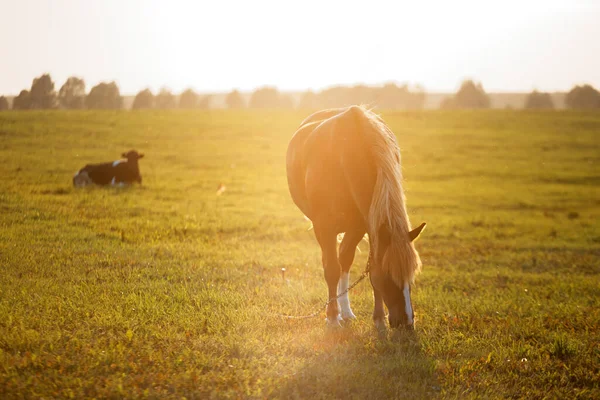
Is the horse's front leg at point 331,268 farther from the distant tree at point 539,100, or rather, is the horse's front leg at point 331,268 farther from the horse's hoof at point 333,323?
the distant tree at point 539,100

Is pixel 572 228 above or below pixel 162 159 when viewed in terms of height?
below

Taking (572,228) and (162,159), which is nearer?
(572,228)

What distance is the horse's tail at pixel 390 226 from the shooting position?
17.5ft

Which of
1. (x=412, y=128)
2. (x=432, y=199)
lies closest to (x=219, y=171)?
(x=432, y=199)

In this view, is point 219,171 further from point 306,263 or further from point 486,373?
point 486,373

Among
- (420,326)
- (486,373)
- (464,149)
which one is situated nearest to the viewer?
(486,373)

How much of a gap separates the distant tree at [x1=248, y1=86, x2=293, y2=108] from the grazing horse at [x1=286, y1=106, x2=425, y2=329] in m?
63.3

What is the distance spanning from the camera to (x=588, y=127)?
52.8 meters

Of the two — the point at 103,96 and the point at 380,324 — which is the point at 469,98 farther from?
the point at 380,324

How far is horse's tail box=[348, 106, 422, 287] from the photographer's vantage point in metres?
5.34

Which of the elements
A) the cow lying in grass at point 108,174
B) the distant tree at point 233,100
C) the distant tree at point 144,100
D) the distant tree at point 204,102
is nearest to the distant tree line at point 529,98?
the distant tree at point 233,100

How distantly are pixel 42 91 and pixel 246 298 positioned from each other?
8.87 meters

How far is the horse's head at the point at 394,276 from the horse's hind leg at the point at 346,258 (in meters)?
0.93

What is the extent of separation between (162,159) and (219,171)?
4056mm
